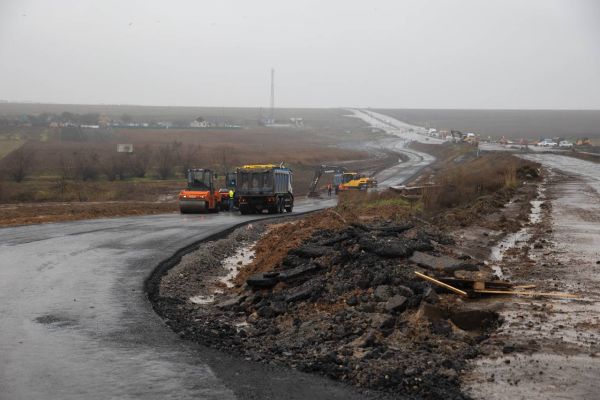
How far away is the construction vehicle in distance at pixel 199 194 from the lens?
128ft

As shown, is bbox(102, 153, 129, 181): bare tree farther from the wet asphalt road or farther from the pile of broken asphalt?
the pile of broken asphalt

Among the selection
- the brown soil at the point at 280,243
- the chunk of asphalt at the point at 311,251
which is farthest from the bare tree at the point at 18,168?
the chunk of asphalt at the point at 311,251

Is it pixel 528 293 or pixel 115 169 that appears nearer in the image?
pixel 528 293

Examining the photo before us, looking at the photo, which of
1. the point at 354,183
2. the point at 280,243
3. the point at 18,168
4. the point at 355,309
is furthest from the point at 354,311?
the point at 18,168

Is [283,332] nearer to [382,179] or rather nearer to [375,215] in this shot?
[375,215]

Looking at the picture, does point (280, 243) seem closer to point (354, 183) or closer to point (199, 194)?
point (199, 194)

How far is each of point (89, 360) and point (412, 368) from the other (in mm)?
4775

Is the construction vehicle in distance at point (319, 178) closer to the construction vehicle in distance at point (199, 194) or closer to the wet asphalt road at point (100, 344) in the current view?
the construction vehicle in distance at point (199, 194)

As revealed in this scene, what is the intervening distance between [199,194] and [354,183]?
17375 mm

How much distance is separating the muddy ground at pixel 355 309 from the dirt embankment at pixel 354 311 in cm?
2

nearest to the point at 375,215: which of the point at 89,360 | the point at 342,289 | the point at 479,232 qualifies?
the point at 479,232

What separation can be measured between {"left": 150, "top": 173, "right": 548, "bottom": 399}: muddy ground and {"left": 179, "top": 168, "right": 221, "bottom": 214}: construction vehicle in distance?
17462mm

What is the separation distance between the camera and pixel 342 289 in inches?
548

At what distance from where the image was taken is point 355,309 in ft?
40.8
